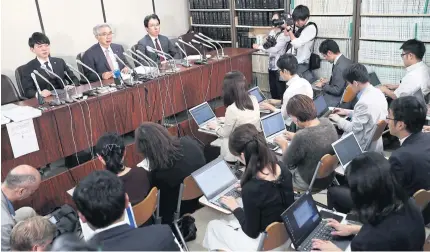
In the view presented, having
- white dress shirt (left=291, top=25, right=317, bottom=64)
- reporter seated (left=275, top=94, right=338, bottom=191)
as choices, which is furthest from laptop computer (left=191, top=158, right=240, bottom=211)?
white dress shirt (left=291, top=25, right=317, bottom=64)

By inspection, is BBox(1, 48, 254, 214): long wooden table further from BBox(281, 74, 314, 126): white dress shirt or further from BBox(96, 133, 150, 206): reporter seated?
BBox(281, 74, 314, 126): white dress shirt

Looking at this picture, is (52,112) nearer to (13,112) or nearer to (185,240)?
(13,112)

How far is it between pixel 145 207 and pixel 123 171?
0.30 meters

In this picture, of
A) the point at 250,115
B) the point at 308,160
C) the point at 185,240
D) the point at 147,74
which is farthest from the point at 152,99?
the point at 308,160

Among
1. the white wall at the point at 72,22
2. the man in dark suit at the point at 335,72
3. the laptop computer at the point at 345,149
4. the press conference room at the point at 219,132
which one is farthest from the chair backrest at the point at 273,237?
the white wall at the point at 72,22

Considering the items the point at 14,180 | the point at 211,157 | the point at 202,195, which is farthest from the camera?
the point at 211,157

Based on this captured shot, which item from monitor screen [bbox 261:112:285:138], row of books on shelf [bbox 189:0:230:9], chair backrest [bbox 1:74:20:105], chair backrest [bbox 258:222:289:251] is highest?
row of books on shelf [bbox 189:0:230:9]

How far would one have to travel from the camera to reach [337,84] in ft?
14.2

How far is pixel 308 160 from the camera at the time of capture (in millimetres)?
2805

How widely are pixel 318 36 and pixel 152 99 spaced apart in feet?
8.32

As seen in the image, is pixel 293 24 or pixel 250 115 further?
pixel 293 24

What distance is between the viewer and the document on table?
299 cm

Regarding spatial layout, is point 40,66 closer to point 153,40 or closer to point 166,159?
point 153,40

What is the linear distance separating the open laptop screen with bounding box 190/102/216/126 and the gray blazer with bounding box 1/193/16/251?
6.55ft
